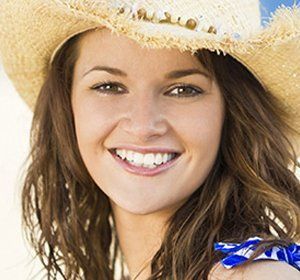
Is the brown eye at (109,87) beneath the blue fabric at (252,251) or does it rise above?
above

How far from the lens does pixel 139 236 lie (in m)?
3.20

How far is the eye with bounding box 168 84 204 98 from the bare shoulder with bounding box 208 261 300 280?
0.56 metres

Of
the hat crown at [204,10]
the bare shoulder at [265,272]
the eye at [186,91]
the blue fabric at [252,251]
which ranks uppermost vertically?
the hat crown at [204,10]

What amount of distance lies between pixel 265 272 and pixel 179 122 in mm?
548

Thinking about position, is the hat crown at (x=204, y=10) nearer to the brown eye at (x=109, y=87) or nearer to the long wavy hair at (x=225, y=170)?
the long wavy hair at (x=225, y=170)

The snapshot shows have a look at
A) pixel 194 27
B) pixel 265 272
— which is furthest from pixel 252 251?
pixel 194 27

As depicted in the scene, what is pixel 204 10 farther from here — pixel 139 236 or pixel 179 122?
pixel 139 236

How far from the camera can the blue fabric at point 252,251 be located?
2.59 m

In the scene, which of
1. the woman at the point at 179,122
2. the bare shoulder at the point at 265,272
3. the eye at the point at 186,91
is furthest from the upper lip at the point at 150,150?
the bare shoulder at the point at 265,272

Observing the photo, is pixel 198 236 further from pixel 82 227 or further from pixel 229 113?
pixel 82 227

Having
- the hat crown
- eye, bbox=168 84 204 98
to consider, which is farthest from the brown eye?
the hat crown

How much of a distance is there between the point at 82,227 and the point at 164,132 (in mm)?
770

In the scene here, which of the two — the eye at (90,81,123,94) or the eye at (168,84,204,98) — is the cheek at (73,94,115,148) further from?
the eye at (168,84,204,98)

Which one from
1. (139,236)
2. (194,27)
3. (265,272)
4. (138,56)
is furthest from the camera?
(139,236)
